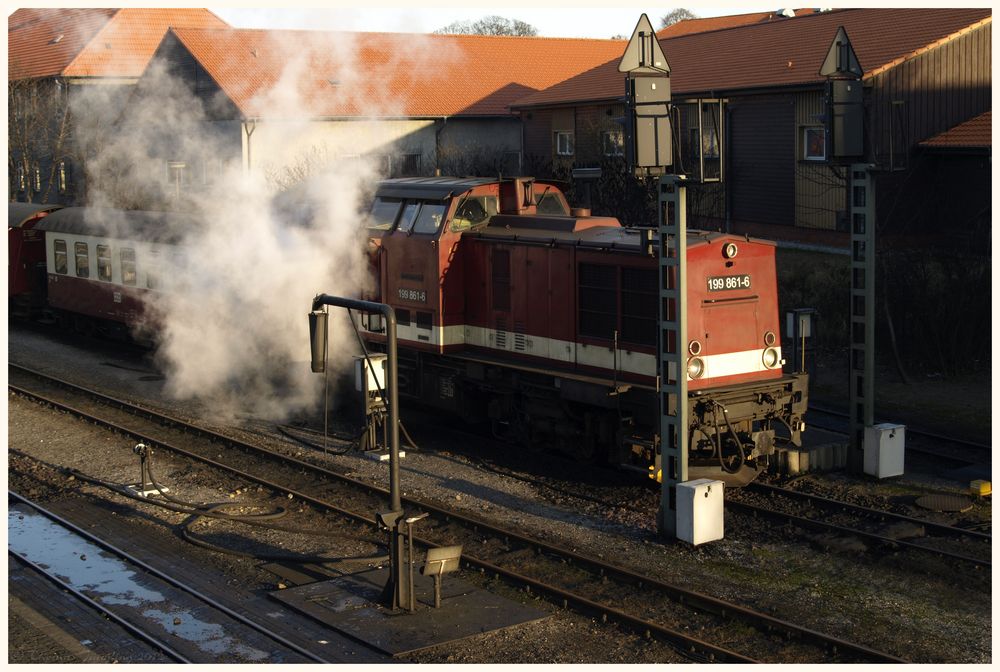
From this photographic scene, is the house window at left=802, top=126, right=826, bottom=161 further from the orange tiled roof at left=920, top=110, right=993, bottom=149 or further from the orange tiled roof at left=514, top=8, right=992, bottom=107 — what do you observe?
the orange tiled roof at left=920, top=110, right=993, bottom=149

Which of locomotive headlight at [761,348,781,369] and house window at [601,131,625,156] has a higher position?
house window at [601,131,625,156]

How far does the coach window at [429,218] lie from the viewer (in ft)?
54.4

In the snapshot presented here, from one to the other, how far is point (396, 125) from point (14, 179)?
17.2m

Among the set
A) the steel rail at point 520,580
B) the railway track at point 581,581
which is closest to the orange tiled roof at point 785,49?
the railway track at point 581,581

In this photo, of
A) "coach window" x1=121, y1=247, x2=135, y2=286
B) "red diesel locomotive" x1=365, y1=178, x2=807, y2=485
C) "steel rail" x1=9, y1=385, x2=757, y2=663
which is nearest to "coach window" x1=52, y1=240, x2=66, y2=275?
"coach window" x1=121, y1=247, x2=135, y2=286

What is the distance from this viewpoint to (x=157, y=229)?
23.4 metres

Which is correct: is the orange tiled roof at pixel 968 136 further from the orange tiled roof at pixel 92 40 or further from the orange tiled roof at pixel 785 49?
the orange tiled roof at pixel 92 40

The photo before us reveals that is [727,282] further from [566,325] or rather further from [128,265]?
[128,265]

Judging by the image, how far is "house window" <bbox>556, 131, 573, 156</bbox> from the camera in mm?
37844

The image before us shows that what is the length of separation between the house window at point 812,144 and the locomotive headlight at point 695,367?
54.0ft

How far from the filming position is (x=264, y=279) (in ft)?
63.2

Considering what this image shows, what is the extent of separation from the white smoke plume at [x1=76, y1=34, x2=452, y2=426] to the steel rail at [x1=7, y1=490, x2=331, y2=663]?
5402 millimetres

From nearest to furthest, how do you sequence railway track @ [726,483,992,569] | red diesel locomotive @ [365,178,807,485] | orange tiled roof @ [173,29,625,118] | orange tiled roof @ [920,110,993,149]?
railway track @ [726,483,992,569], red diesel locomotive @ [365,178,807,485], orange tiled roof @ [173,29,625,118], orange tiled roof @ [920,110,993,149]

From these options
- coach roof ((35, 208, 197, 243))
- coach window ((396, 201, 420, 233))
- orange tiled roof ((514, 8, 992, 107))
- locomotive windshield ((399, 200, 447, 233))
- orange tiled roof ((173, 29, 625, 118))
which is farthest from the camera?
orange tiled roof ((514, 8, 992, 107))
